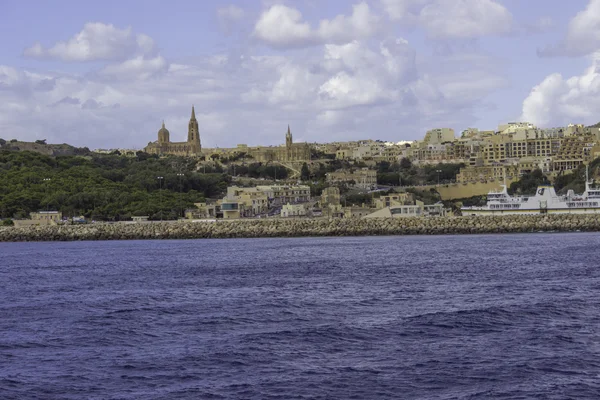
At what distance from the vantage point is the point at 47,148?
520 ft

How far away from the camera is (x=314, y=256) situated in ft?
145

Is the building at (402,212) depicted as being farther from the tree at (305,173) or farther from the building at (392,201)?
the tree at (305,173)

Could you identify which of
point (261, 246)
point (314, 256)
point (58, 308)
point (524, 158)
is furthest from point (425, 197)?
point (58, 308)

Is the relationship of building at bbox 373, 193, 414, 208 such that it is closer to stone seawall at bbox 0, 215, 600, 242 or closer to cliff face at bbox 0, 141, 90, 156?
stone seawall at bbox 0, 215, 600, 242

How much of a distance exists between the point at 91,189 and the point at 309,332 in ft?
250

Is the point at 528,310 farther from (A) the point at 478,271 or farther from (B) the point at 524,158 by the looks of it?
(B) the point at 524,158

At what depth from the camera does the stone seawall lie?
65.6 m

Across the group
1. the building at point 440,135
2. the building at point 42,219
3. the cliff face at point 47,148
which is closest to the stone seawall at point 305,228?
the building at point 42,219

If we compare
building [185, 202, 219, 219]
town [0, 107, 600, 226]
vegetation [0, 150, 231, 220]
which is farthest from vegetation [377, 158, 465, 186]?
building [185, 202, 219, 219]

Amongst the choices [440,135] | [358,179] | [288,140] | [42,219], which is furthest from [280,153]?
[42,219]

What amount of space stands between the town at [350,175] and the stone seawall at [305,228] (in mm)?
7588

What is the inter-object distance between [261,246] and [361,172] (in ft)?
241

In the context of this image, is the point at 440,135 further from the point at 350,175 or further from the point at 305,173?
the point at 350,175

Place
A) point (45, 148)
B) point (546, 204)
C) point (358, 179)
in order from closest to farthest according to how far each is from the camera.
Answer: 1. point (546, 204)
2. point (358, 179)
3. point (45, 148)
